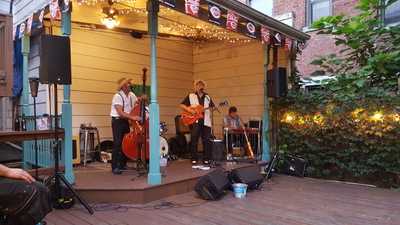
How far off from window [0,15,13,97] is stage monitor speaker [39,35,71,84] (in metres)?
1.06

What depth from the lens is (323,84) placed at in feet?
24.6

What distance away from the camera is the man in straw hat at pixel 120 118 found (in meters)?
5.72

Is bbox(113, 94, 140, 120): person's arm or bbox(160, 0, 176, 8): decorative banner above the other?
bbox(160, 0, 176, 8): decorative banner

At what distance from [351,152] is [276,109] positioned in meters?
1.74

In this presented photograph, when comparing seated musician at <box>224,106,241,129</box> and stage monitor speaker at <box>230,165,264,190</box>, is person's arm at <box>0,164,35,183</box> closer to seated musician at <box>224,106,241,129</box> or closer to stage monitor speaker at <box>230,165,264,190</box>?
stage monitor speaker at <box>230,165,264,190</box>

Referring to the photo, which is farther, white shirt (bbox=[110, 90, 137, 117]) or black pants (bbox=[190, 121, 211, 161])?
black pants (bbox=[190, 121, 211, 161])

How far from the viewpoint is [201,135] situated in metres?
6.92

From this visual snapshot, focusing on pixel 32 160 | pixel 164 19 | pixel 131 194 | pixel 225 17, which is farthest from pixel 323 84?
pixel 32 160

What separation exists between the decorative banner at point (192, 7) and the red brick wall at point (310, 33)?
5.94 m

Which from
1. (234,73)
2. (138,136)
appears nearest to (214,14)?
(138,136)

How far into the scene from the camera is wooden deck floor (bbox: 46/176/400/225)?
13.8ft

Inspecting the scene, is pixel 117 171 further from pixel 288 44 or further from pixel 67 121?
pixel 288 44

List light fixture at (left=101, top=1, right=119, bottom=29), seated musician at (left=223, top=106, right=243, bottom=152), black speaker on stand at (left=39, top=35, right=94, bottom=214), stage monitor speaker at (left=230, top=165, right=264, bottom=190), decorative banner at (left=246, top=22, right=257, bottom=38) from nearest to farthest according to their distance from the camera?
black speaker on stand at (left=39, top=35, right=94, bottom=214) → stage monitor speaker at (left=230, top=165, right=264, bottom=190) → light fixture at (left=101, top=1, right=119, bottom=29) → decorative banner at (left=246, top=22, right=257, bottom=38) → seated musician at (left=223, top=106, right=243, bottom=152)

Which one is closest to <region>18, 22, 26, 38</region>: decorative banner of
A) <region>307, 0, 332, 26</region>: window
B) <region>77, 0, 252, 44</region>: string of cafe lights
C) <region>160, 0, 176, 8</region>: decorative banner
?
<region>77, 0, 252, 44</region>: string of cafe lights
